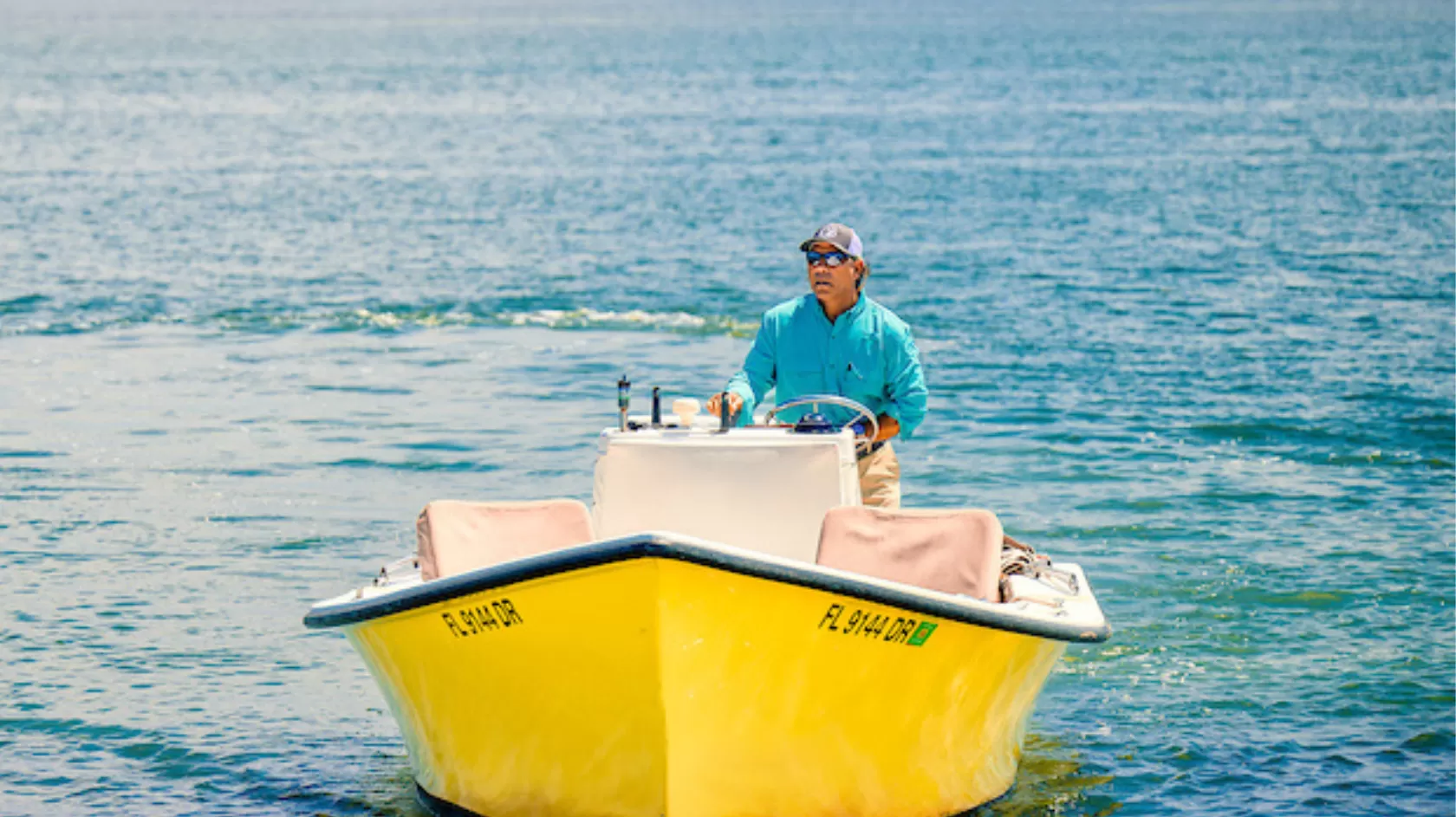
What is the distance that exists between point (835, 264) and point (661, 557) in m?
3.16

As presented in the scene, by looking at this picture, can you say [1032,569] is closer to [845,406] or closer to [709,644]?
[845,406]

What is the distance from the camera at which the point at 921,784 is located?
8.66 m

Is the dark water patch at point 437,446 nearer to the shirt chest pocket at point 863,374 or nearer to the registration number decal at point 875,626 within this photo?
the shirt chest pocket at point 863,374

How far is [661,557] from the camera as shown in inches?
291

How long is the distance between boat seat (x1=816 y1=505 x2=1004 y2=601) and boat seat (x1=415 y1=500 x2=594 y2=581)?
112 cm

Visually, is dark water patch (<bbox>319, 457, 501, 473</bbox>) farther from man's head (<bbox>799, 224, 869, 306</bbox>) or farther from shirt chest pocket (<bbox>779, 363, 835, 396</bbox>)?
man's head (<bbox>799, 224, 869, 306</bbox>)

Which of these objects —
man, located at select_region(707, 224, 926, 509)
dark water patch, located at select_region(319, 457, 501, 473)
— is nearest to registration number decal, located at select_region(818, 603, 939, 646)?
man, located at select_region(707, 224, 926, 509)

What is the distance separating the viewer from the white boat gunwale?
740 centimetres

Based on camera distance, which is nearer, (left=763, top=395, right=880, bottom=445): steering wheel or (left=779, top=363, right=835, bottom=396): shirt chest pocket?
(left=763, top=395, right=880, bottom=445): steering wheel

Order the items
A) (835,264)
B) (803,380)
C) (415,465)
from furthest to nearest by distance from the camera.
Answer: (415,465)
(803,380)
(835,264)

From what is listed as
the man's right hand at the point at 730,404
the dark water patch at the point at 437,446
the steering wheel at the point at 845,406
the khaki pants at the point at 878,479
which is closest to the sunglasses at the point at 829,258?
the steering wheel at the point at 845,406

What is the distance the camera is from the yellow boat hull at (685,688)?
770cm

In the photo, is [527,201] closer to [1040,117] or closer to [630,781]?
[1040,117]

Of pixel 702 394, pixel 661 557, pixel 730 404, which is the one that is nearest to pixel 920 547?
pixel 730 404
